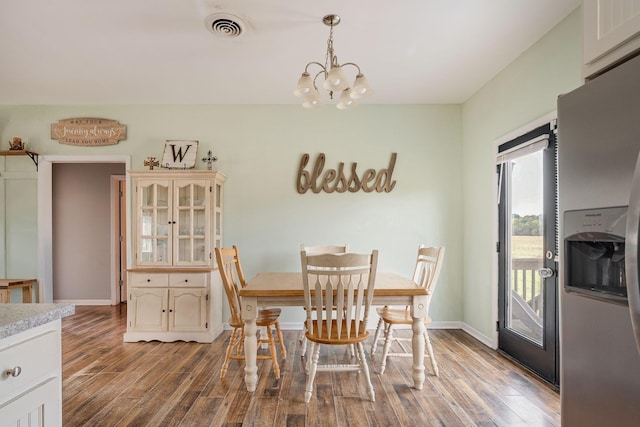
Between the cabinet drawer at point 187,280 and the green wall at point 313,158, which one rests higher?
the green wall at point 313,158

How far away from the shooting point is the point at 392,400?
7.47 ft

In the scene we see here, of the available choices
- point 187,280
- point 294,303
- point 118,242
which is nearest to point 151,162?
point 187,280

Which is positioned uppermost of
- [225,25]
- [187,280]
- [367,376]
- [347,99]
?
[225,25]

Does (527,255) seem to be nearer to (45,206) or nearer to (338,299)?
(338,299)

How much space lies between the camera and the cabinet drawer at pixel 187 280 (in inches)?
137

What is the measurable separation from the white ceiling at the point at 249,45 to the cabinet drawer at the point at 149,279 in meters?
1.95

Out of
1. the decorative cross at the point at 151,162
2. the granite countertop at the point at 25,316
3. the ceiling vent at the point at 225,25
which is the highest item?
the ceiling vent at the point at 225,25

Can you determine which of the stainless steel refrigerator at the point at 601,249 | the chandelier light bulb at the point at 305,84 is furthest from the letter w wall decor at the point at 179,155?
Answer: the stainless steel refrigerator at the point at 601,249

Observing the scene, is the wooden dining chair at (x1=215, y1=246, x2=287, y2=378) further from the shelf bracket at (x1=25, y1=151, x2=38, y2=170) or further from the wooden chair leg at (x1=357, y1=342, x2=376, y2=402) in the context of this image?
the shelf bracket at (x1=25, y1=151, x2=38, y2=170)

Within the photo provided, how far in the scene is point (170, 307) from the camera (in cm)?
348

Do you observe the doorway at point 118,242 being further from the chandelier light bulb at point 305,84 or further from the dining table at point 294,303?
the chandelier light bulb at point 305,84

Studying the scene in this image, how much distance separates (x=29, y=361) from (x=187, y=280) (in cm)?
258

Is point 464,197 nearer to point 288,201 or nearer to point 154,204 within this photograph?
point 288,201

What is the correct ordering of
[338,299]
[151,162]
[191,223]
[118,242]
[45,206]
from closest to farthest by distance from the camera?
[338,299]
[191,223]
[151,162]
[45,206]
[118,242]
